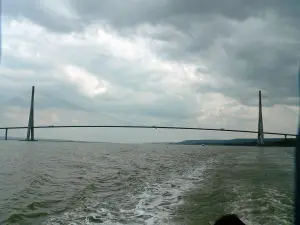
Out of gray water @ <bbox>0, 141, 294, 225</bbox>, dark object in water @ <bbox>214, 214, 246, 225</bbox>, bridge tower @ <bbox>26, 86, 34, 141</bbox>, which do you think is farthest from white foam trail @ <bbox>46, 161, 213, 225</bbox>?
bridge tower @ <bbox>26, 86, 34, 141</bbox>

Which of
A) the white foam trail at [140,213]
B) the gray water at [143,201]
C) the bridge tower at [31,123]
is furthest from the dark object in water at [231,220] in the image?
the bridge tower at [31,123]

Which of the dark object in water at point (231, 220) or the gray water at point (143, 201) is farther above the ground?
the dark object in water at point (231, 220)

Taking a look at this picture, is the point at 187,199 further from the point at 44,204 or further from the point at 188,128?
the point at 188,128

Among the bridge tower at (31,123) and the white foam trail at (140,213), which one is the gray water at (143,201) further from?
the bridge tower at (31,123)

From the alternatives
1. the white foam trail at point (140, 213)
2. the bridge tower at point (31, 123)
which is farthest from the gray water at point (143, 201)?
the bridge tower at point (31, 123)

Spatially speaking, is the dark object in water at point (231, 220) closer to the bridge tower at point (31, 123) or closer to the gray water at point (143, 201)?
the gray water at point (143, 201)

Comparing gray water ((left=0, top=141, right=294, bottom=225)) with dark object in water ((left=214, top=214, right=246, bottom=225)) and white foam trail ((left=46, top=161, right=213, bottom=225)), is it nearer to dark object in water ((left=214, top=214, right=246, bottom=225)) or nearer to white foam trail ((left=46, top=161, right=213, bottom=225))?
white foam trail ((left=46, top=161, right=213, bottom=225))

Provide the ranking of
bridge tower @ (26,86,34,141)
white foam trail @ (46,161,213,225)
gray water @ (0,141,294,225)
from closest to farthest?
1. white foam trail @ (46,161,213,225)
2. gray water @ (0,141,294,225)
3. bridge tower @ (26,86,34,141)

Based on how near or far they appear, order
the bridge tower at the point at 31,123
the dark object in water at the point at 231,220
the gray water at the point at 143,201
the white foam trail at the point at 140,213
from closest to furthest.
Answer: the dark object in water at the point at 231,220
the white foam trail at the point at 140,213
the gray water at the point at 143,201
the bridge tower at the point at 31,123


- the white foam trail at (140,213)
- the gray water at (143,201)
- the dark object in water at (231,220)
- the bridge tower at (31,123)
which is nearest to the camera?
the dark object in water at (231,220)

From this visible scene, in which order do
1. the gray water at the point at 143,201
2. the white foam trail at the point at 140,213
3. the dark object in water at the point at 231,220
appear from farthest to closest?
the gray water at the point at 143,201 → the white foam trail at the point at 140,213 → the dark object in water at the point at 231,220

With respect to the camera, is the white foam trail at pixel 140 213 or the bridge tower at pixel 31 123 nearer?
the white foam trail at pixel 140 213
